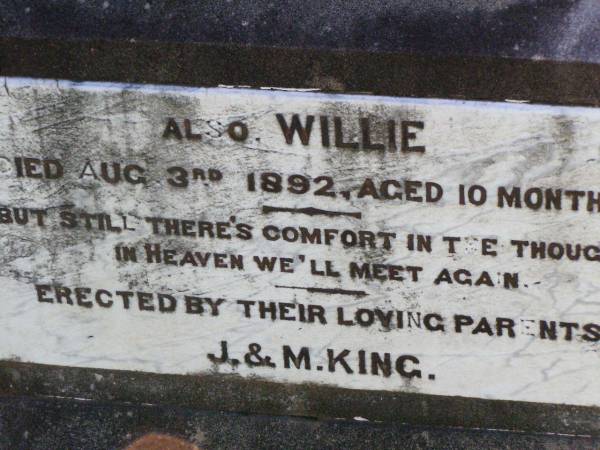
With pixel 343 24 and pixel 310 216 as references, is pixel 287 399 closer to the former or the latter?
pixel 310 216

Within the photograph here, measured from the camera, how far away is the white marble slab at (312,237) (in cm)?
186

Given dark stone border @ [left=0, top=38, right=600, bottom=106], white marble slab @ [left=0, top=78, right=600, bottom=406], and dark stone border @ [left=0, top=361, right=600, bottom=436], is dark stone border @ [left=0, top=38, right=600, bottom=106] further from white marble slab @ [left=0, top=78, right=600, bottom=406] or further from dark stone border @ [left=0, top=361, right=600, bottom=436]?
dark stone border @ [left=0, top=361, right=600, bottom=436]

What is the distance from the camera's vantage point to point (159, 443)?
7.45ft

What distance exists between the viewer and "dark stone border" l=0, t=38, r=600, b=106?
1792 mm

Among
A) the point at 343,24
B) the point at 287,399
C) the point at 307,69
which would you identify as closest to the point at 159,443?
the point at 287,399

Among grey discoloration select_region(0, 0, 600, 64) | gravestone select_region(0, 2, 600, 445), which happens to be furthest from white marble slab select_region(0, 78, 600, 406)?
grey discoloration select_region(0, 0, 600, 64)

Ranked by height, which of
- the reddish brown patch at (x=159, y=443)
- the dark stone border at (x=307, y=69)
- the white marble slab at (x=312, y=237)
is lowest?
the reddish brown patch at (x=159, y=443)

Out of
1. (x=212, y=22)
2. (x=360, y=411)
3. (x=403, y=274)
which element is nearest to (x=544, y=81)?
(x=403, y=274)

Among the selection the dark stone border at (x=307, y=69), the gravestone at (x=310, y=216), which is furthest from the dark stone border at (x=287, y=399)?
the dark stone border at (x=307, y=69)

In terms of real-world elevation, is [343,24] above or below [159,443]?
above

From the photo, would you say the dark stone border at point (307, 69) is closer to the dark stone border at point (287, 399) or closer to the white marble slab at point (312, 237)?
the white marble slab at point (312, 237)

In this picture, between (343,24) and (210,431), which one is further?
(210,431)

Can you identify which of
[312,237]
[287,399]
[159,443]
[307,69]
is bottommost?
[159,443]

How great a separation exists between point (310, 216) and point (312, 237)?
0.05m
